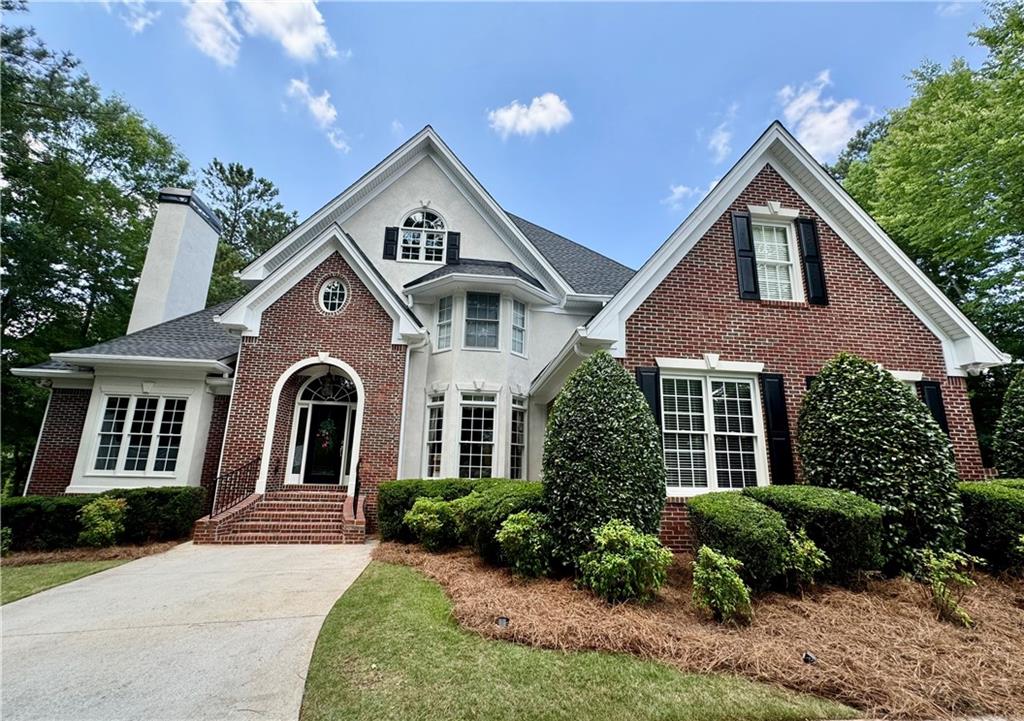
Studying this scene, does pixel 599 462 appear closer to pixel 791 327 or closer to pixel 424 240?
pixel 791 327

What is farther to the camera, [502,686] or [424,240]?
[424,240]

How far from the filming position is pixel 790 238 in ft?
27.2

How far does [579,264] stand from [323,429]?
32.4 feet

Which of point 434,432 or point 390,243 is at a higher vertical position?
point 390,243

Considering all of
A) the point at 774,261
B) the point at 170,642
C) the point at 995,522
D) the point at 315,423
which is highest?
the point at 774,261

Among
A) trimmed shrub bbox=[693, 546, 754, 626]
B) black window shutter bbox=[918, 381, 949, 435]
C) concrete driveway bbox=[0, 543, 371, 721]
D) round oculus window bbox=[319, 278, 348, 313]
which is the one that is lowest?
concrete driveway bbox=[0, 543, 371, 721]

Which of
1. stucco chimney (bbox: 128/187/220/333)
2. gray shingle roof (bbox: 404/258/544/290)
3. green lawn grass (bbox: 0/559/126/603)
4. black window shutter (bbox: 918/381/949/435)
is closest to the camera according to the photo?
green lawn grass (bbox: 0/559/126/603)

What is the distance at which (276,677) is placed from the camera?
3.21 m

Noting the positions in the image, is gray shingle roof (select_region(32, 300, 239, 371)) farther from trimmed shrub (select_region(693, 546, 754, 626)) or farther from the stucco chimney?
trimmed shrub (select_region(693, 546, 754, 626))

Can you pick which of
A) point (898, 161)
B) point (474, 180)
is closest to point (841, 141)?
point (898, 161)

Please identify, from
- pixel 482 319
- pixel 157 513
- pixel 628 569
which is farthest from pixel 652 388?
pixel 157 513

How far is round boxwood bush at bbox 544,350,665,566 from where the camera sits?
5.32 meters

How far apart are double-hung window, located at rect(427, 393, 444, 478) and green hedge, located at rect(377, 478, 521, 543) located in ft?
6.51

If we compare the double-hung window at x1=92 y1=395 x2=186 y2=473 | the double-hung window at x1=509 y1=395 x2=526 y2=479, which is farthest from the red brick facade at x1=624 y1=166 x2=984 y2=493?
the double-hung window at x1=92 y1=395 x2=186 y2=473
